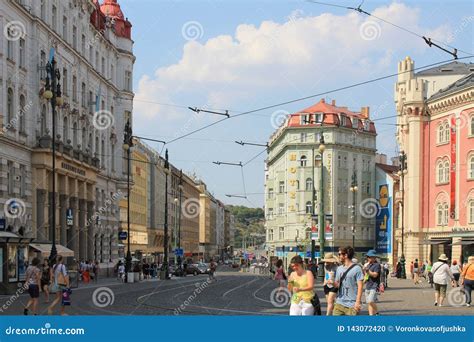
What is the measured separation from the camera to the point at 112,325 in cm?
1541

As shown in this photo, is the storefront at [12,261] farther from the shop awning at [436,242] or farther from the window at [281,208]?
the window at [281,208]

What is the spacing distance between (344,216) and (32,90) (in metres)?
49.4

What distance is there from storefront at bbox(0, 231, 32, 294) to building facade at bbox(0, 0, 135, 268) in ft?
30.3

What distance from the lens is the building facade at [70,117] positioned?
160 ft

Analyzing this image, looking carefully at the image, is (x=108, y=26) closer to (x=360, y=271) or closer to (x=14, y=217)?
(x=14, y=217)

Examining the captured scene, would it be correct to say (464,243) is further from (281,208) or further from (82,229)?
(281,208)

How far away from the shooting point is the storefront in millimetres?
34969

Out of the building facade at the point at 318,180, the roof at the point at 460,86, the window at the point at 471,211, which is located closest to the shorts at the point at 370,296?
the building facade at the point at 318,180

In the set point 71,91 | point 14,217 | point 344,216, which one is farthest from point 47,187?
point 344,216

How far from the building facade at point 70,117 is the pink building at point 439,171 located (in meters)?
23.9

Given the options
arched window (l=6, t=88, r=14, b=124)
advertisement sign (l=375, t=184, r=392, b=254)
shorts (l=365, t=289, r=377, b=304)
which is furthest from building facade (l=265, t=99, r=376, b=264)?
shorts (l=365, t=289, r=377, b=304)

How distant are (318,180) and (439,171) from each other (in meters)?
19.1

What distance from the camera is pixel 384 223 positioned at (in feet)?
327

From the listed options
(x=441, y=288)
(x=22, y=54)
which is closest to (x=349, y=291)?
(x=441, y=288)
